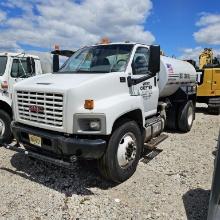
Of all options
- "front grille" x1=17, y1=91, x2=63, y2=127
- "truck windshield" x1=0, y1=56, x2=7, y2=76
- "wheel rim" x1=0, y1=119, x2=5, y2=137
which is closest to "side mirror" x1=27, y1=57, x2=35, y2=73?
"truck windshield" x1=0, y1=56, x2=7, y2=76

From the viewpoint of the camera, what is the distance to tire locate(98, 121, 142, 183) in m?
5.12

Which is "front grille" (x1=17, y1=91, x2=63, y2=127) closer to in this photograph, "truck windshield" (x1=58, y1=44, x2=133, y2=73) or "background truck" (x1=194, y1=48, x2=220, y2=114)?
"truck windshield" (x1=58, y1=44, x2=133, y2=73)

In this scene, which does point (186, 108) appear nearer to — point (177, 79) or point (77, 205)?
point (177, 79)

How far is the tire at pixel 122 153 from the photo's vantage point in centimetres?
512

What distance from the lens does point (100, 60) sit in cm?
621

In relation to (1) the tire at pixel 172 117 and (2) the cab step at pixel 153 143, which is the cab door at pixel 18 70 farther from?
(1) the tire at pixel 172 117

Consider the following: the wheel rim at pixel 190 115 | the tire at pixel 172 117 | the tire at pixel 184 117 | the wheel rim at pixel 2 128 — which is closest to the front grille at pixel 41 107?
the wheel rim at pixel 2 128

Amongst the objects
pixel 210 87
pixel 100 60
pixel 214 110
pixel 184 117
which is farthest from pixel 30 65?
pixel 214 110

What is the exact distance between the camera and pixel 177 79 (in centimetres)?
839

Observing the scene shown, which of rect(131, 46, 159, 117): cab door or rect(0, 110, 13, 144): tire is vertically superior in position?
rect(131, 46, 159, 117): cab door

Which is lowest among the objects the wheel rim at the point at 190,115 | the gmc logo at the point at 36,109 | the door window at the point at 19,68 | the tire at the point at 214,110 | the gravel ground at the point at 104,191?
the gravel ground at the point at 104,191

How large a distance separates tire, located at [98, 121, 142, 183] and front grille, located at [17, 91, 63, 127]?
0.90 meters

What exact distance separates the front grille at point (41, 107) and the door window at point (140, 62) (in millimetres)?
1849

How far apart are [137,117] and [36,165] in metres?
2.22
